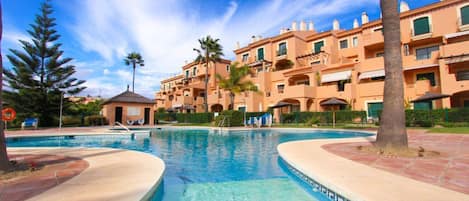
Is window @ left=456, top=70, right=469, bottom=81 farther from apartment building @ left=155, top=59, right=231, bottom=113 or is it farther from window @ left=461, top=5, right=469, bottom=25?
apartment building @ left=155, top=59, right=231, bottom=113

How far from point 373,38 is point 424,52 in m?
4.81

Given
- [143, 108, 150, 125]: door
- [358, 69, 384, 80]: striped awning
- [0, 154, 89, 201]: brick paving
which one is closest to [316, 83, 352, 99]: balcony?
[358, 69, 384, 80]: striped awning

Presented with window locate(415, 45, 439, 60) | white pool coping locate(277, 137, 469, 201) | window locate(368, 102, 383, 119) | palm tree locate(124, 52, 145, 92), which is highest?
palm tree locate(124, 52, 145, 92)

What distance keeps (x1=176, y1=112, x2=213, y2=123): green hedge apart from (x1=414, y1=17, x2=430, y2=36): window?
24257 millimetres

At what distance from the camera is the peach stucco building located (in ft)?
66.2

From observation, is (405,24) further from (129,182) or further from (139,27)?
(129,182)

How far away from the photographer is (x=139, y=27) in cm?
1570

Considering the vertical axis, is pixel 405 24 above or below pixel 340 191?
above

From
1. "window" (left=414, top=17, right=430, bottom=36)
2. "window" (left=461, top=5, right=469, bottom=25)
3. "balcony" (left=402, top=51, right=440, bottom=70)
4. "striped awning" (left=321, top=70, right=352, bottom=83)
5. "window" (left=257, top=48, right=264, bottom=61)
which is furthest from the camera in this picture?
"window" (left=257, top=48, right=264, bottom=61)

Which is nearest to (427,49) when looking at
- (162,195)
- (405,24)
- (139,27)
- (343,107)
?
(405,24)

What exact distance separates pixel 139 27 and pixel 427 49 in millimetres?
26319

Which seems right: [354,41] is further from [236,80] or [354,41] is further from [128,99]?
[128,99]

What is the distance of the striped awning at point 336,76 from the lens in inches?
957

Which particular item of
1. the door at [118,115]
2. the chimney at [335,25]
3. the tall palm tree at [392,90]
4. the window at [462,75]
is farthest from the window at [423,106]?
the door at [118,115]
